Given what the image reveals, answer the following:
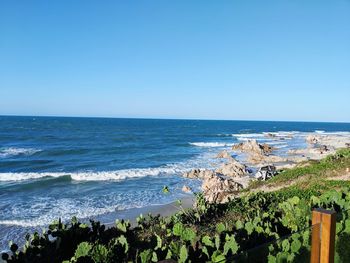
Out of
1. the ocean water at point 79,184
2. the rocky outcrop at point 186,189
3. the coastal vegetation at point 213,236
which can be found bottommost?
the ocean water at point 79,184

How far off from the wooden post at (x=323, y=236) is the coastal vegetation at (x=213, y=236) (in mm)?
249

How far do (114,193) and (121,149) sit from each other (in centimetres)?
2416

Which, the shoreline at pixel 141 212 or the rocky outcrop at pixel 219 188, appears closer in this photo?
the shoreline at pixel 141 212

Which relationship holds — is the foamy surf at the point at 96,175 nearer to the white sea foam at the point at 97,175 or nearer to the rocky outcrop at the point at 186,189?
the white sea foam at the point at 97,175

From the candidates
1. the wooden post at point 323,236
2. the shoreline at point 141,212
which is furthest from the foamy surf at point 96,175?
the wooden post at point 323,236

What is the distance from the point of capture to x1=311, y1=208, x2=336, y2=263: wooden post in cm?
400

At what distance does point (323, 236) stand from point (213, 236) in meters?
4.74

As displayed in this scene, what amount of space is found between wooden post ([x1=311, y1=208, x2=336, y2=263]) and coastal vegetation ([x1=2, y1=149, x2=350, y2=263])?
0.25m

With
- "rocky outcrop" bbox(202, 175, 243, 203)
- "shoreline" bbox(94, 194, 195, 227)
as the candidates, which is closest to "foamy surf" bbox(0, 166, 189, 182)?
"rocky outcrop" bbox(202, 175, 243, 203)

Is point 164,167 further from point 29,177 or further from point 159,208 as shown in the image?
point 159,208

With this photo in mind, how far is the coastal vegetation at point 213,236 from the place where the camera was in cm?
467

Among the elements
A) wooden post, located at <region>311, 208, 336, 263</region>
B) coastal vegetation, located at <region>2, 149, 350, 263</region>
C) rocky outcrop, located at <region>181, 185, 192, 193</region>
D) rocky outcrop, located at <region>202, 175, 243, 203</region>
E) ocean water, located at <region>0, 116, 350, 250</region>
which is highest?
wooden post, located at <region>311, 208, 336, 263</region>

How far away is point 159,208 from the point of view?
16.6m

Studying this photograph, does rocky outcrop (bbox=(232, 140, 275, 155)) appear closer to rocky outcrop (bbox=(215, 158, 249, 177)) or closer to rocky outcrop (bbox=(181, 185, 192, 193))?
rocky outcrop (bbox=(215, 158, 249, 177))
